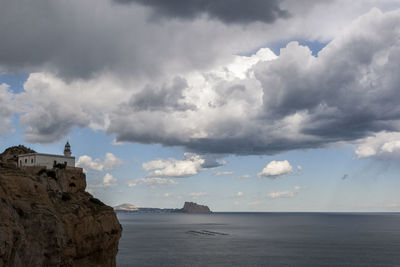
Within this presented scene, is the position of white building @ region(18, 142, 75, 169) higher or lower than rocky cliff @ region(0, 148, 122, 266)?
higher

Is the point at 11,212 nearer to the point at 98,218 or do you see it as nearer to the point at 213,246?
the point at 98,218

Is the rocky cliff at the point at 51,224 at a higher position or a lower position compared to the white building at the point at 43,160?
lower

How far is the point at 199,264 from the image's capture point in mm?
114875

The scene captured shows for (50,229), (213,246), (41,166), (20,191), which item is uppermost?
(41,166)

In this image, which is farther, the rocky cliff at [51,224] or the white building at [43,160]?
the white building at [43,160]

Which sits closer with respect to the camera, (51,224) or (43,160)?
(51,224)

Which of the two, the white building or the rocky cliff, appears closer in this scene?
the rocky cliff

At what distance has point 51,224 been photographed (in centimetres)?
5244

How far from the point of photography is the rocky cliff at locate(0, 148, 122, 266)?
140 ft

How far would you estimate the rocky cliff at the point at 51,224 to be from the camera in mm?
42688

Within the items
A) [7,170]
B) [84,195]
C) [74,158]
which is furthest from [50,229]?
[74,158]

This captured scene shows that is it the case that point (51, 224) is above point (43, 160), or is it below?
below

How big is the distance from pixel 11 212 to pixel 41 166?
51.5m

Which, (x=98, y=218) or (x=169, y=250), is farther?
(x=169, y=250)
